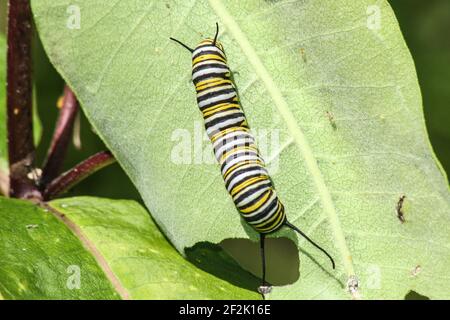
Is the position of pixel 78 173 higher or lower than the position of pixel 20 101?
lower

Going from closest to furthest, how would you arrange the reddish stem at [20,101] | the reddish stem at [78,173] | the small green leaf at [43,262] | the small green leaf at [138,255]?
the small green leaf at [43,262] < the small green leaf at [138,255] < the reddish stem at [20,101] < the reddish stem at [78,173]

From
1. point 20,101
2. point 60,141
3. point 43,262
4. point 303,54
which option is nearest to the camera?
point 43,262

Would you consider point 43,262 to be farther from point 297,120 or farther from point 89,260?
point 297,120

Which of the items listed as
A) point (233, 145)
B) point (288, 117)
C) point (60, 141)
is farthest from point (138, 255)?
point (60, 141)

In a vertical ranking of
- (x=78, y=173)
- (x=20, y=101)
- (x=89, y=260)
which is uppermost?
(x=20, y=101)

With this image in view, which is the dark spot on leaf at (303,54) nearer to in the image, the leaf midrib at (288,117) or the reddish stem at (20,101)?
the leaf midrib at (288,117)

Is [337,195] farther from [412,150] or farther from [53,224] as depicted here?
[53,224]

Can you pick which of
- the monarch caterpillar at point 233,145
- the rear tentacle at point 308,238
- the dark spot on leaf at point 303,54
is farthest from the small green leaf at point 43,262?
the dark spot on leaf at point 303,54

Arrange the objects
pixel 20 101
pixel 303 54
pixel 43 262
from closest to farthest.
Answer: pixel 43 262 < pixel 303 54 < pixel 20 101
